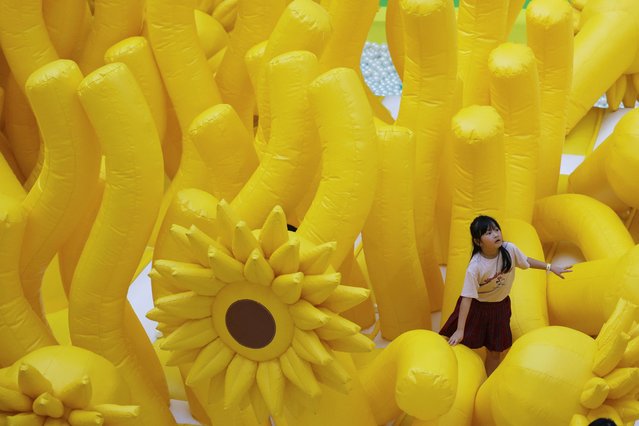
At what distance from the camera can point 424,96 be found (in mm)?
2318

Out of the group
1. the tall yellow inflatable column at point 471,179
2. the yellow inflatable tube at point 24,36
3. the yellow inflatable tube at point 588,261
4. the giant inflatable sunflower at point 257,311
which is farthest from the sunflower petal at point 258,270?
the yellow inflatable tube at point 24,36

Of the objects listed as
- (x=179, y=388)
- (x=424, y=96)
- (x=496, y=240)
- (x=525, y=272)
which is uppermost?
(x=424, y=96)

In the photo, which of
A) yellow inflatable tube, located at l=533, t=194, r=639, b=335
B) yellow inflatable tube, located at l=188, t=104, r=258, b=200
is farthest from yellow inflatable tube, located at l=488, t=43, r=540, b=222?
yellow inflatable tube, located at l=188, t=104, r=258, b=200

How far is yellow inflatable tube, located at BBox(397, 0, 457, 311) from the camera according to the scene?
2.17m

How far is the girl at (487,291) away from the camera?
2.09 m

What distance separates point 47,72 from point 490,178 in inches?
37.7

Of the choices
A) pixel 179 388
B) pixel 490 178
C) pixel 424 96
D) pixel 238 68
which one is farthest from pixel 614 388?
pixel 238 68

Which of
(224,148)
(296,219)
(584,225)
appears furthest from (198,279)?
(584,225)

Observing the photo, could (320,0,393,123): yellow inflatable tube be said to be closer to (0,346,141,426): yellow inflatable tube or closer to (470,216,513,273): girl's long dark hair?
(470,216,513,273): girl's long dark hair

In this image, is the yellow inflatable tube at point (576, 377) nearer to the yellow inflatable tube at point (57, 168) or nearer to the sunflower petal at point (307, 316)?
the sunflower petal at point (307, 316)

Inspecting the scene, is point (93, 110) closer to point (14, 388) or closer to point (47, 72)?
point (47, 72)

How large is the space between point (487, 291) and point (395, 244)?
23 centimetres

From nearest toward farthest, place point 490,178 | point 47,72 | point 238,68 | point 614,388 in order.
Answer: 1. point 614,388
2. point 47,72
3. point 490,178
4. point 238,68

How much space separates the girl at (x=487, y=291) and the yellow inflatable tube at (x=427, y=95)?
27 centimetres
